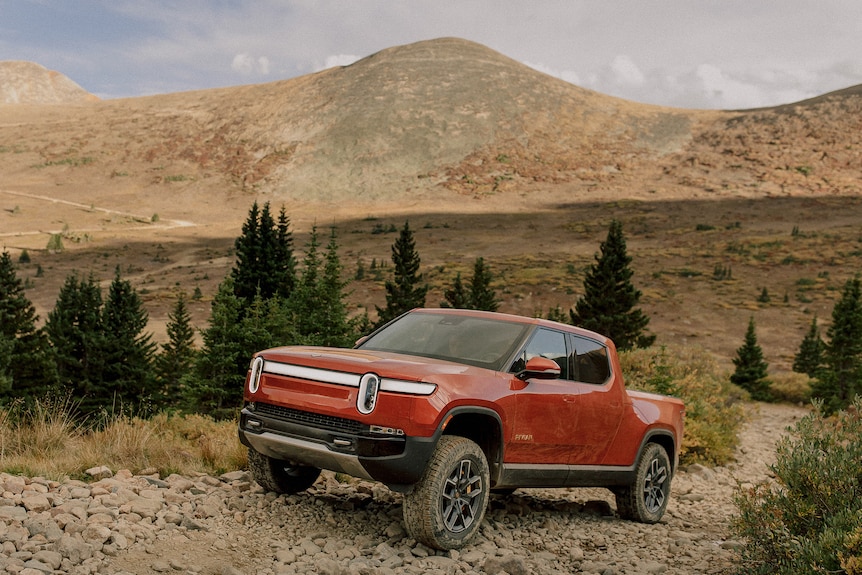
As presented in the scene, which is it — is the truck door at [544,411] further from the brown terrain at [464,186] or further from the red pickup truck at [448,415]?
the brown terrain at [464,186]

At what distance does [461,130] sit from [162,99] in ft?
172

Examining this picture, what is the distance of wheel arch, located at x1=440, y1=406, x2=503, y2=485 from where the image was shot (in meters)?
5.74

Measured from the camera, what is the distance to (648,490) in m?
7.89

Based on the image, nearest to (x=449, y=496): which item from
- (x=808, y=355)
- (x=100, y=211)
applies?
(x=808, y=355)

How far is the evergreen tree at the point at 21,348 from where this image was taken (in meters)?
24.2

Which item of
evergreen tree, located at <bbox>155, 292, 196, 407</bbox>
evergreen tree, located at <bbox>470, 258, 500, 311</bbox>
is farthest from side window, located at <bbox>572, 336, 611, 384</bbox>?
evergreen tree, located at <bbox>470, 258, 500, 311</bbox>

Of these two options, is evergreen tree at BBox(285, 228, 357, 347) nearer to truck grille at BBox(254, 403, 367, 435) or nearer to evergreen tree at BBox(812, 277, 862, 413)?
truck grille at BBox(254, 403, 367, 435)

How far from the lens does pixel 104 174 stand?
301 ft

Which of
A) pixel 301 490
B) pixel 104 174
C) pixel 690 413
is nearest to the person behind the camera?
pixel 301 490

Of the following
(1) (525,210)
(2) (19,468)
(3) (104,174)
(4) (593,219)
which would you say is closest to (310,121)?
(3) (104,174)

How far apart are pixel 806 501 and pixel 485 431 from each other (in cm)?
241

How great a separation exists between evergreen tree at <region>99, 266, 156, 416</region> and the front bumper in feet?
70.5

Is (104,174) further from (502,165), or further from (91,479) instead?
(91,479)

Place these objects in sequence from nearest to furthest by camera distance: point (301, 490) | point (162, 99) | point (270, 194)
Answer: point (301, 490), point (270, 194), point (162, 99)
